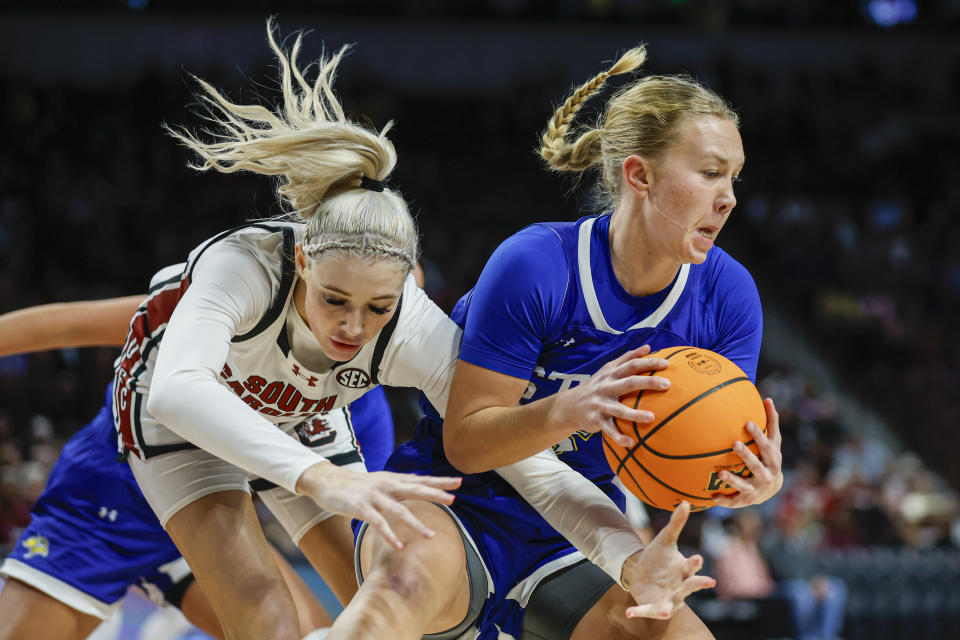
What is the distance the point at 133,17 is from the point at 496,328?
1377 cm

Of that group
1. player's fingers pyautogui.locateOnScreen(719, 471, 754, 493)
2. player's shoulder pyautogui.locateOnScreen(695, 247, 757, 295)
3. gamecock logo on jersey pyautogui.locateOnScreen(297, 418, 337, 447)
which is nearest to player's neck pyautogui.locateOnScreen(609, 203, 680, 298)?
player's shoulder pyautogui.locateOnScreen(695, 247, 757, 295)

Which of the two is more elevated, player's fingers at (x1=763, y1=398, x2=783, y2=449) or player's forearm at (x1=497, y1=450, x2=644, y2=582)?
player's fingers at (x1=763, y1=398, x2=783, y2=449)

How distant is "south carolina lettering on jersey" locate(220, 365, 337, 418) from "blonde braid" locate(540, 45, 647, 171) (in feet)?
3.26

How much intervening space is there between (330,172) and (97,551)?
6.26ft

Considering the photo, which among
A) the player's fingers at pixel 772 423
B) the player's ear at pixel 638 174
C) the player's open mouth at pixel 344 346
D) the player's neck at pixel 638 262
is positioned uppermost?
the player's ear at pixel 638 174

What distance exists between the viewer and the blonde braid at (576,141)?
3213mm

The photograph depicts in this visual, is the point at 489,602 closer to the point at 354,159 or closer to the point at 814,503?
the point at 354,159

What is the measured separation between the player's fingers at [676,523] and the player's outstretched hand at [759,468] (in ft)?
0.42

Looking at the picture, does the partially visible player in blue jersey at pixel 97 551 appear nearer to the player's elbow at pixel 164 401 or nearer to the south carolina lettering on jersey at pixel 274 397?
the south carolina lettering on jersey at pixel 274 397

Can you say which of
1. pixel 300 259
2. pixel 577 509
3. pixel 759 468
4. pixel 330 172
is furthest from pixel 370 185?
pixel 759 468

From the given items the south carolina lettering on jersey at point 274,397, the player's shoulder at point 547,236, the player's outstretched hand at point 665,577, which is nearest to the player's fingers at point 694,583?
the player's outstretched hand at point 665,577

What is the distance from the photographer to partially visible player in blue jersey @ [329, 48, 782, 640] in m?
2.75

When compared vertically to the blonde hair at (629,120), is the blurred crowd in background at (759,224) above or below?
below

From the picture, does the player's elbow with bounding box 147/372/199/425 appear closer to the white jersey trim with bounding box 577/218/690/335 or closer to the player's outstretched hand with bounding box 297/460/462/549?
the player's outstretched hand with bounding box 297/460/462/549
